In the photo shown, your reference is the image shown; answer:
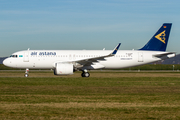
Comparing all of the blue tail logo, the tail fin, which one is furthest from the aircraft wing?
the blue tail logo

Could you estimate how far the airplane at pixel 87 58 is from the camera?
3688cm

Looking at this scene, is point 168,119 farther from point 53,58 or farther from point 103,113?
point 53,58

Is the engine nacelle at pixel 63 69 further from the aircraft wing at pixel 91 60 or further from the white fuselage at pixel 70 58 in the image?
the white fuselage at pixel 70 58

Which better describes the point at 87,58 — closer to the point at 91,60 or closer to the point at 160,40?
the point at 91,60

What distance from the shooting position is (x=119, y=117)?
9969 millimetres

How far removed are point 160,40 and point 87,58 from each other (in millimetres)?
11691

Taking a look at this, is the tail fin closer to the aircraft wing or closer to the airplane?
the airplane

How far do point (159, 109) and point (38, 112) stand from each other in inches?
203

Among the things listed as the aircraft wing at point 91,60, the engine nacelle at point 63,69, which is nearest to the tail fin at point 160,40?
the aircraft wing at point 91,60

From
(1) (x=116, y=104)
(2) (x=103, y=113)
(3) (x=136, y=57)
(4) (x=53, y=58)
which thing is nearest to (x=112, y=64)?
(3) (x=136, y=57)

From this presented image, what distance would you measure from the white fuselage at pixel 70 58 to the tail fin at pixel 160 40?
1075 mm

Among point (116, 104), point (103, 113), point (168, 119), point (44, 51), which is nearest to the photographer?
point (168, 119)

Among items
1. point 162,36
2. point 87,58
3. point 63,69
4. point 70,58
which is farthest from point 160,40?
point 63,69

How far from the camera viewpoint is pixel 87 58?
37219 millimetres
